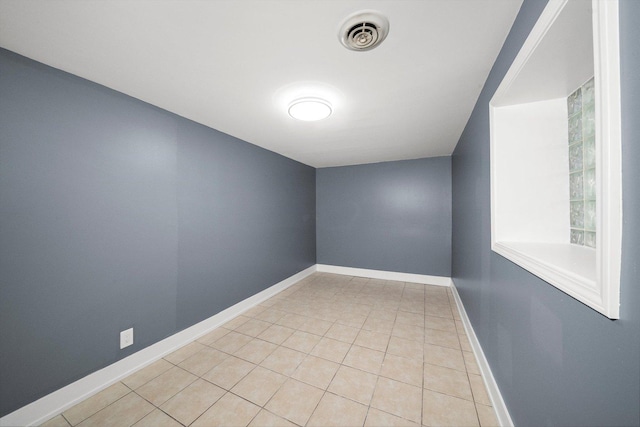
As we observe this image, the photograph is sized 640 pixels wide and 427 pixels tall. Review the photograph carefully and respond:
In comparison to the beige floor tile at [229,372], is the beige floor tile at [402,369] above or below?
above

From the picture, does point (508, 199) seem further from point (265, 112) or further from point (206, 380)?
point (206, 380)

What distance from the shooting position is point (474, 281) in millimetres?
2107

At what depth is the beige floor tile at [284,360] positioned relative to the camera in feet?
6.33

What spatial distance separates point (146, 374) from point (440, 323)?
3.12 meters

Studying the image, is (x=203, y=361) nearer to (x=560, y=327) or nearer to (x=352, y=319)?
(x=352, y=319)

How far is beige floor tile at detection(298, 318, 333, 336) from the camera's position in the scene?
2547 millimetres

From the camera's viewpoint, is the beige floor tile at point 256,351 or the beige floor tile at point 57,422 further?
the beige floor tile at point 256,351

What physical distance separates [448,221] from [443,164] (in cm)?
106

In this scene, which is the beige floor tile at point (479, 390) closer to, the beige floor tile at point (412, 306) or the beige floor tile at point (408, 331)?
the beige floor tile at point (408, 331)

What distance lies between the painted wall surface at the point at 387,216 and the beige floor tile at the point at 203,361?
10.2 feet

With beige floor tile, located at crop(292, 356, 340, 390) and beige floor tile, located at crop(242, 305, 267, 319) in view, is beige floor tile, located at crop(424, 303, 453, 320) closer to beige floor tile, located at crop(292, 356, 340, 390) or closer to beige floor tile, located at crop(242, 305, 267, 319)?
beige floor tile, located at crop(292, 356, 340, 390)

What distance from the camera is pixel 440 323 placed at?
270 cm

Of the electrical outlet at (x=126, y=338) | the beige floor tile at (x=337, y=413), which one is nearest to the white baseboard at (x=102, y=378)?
the electrical outlet at (x=126, y=338)

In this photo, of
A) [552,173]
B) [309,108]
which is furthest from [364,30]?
[552,173]
